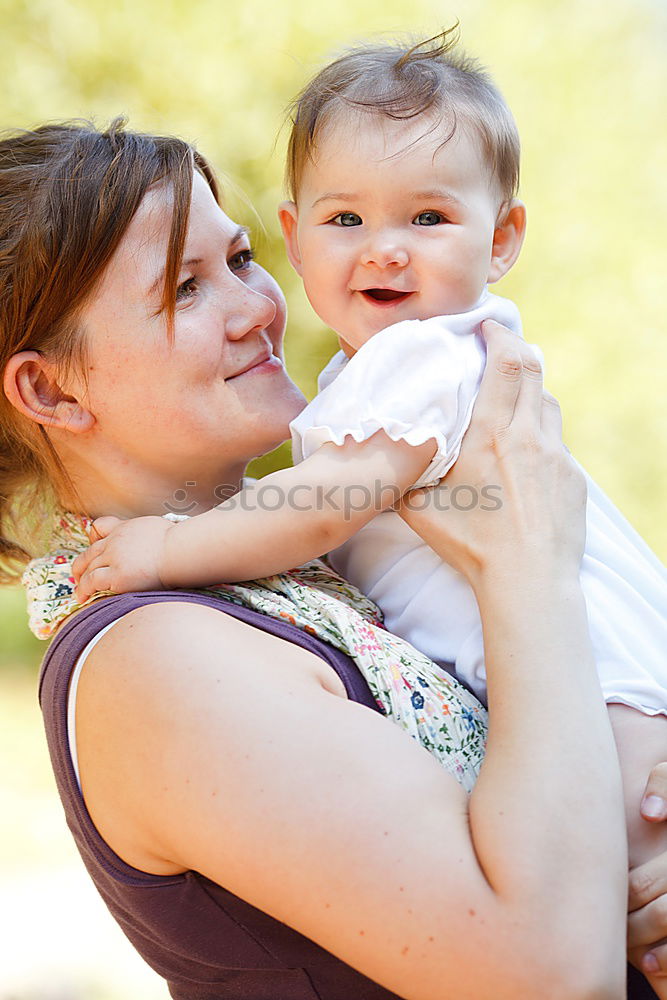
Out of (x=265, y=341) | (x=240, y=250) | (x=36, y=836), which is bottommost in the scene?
(x=36, y=836)

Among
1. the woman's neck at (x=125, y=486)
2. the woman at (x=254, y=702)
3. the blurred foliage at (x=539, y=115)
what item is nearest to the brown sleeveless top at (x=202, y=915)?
the woman at (x=254, y=702)

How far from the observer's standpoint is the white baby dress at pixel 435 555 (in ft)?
4.72

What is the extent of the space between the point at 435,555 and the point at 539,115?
4099 millimetres

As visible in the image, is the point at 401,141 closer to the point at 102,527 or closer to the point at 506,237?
the point at 506,237

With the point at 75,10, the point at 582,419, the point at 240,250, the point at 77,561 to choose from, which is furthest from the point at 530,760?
the point at 75,10

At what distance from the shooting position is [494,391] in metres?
1.51

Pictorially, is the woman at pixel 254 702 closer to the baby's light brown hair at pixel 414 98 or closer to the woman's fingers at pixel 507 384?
the woman's fingers at pixel 507 384

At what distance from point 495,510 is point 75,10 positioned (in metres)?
4.37

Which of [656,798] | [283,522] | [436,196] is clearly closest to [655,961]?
[656,798]

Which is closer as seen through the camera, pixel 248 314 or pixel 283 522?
pixel 283 522

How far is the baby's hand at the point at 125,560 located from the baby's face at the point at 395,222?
455 mm

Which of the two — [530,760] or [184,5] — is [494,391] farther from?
[184,5]

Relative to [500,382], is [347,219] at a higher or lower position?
higher

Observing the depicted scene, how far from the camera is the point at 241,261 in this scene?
189 centimetres
